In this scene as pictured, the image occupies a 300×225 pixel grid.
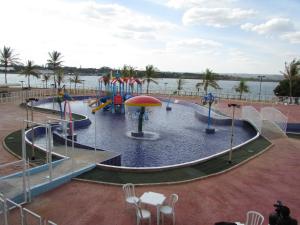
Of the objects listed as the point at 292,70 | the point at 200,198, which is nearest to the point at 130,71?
the point at 292,70

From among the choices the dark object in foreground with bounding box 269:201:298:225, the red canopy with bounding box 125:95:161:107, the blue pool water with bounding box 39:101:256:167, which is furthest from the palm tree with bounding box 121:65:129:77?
the dark object in foreground with bounding box 269:201:298:225

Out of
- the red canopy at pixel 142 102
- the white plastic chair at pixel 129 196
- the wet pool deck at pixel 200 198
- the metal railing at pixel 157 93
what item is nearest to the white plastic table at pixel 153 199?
the white plastic chair at pixel 129 196

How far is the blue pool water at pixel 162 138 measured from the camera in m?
14.5

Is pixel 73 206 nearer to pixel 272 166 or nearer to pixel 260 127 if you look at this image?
pixel 272 166

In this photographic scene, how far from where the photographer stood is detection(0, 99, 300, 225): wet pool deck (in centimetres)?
782

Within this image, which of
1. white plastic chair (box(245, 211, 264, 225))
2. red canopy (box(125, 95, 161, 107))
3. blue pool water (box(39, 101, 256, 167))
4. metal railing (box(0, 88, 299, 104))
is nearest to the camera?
white plastic chair (box(245, 211, 264, 225))

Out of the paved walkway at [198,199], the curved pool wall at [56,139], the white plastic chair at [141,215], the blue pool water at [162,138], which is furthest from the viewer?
the blue pool water at [162,138]

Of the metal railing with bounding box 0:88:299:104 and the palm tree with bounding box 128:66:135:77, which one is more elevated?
the palm tree with bounding box 128:66:135:77

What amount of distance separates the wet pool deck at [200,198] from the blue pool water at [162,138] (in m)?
3.58

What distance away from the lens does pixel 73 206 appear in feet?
27.1

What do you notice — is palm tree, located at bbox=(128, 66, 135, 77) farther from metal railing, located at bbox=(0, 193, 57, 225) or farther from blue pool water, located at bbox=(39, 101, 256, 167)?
metal railing, located at bbox=(0, 193, 57, 225)

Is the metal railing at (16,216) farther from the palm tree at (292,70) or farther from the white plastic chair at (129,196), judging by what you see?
the palm tree at (292,70)

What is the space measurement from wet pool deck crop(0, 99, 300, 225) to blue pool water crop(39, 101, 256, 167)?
3581mm

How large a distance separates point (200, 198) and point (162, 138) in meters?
9.55
